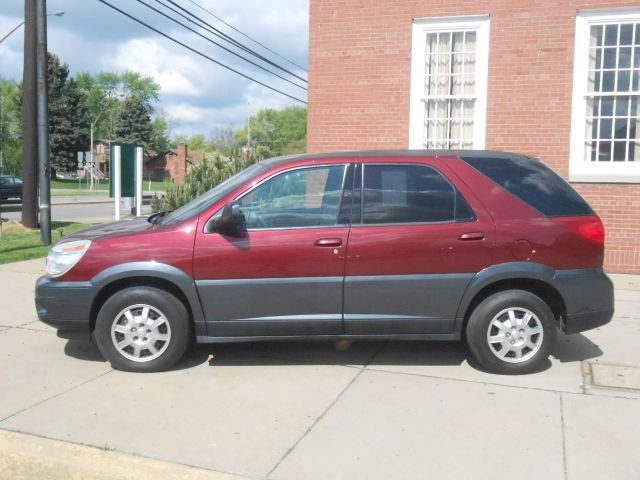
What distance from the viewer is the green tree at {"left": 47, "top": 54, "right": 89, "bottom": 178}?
214 feet

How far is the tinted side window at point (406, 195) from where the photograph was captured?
16.9ft

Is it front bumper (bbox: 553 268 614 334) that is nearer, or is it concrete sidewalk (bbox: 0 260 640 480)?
concrete sidewalk (bbox: 0 260 640 480)

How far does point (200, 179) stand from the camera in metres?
11.9

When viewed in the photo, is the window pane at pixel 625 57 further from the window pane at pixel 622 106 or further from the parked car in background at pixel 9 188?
the parked car in background at pixel 9 188

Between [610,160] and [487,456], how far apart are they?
7375mm

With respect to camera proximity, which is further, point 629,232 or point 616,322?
point 629,232

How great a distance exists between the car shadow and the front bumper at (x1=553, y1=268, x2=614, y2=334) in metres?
0.47

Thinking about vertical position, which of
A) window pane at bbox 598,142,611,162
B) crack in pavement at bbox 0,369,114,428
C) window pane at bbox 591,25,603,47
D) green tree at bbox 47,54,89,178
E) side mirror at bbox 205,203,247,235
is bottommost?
crack in pavement at bbox 0,369,114,428

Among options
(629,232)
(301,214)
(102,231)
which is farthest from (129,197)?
(629,232)

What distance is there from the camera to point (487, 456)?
3812 millimetres

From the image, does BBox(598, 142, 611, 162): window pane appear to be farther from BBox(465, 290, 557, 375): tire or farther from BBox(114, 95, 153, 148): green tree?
BBox(114, 95, 153, 148): green tree

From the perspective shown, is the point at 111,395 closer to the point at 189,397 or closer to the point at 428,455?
the point at 189,397

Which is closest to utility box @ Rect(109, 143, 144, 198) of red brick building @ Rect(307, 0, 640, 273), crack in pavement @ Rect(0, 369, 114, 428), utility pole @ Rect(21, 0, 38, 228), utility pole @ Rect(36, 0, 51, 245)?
utility pole @ Rect(36, 0, 51, 245)

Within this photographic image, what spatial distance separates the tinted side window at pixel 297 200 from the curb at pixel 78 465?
2020 mm
